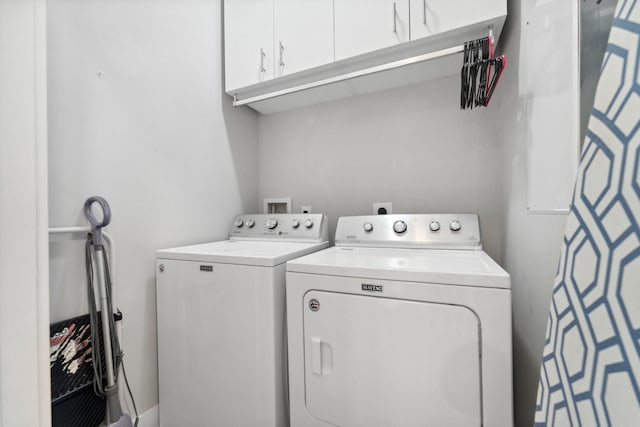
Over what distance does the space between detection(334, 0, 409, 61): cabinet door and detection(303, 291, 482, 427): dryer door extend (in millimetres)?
1238

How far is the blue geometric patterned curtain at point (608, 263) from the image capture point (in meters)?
0.26

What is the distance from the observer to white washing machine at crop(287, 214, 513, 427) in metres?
0.80

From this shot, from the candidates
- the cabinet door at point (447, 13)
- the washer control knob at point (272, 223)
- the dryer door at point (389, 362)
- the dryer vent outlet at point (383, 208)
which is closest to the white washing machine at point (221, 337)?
the dryer door at point (389, 362)

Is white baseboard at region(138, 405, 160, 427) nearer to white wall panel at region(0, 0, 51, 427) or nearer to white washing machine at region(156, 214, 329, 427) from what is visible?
white washing machine at region(156, 214, 329, 427)

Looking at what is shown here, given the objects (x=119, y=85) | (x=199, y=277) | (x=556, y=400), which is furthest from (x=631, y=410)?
(x=119, y=85)

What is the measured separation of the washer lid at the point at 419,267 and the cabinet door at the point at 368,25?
1049 mm

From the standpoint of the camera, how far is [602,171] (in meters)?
0.31

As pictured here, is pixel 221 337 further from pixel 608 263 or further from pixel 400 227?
pixel 608 263

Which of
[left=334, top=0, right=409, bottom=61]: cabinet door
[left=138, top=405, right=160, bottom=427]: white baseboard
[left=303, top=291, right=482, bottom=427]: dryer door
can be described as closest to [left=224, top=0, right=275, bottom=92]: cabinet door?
[left=334, top=0, right=409, bottom=61]: cabinet door

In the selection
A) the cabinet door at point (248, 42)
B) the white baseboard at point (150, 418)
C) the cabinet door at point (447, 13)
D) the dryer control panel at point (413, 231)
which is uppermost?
the cabinet door at point (248, 42)

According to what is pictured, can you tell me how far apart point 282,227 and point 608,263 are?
151 centimetres

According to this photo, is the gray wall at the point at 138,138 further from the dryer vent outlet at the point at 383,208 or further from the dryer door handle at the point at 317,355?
the dryer vent outlet at the point at 383,208

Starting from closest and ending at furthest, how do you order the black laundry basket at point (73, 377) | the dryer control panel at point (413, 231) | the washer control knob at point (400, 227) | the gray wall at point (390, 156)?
the black laundry basket at point (73, 377)
the dryer control panel at point (413, 231)
the washer control knob at point (400, 227)
the gray wall at point (390, 156)

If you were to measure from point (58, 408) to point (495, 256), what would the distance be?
2.11 meters
